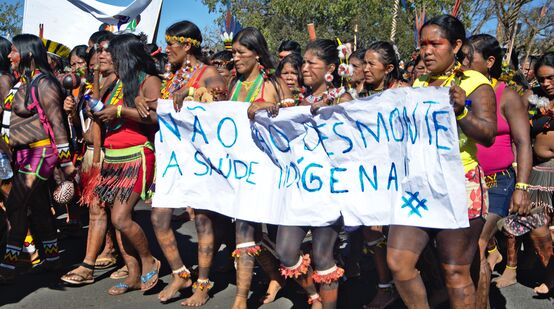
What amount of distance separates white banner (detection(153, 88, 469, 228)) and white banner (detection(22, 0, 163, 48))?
22.0ft

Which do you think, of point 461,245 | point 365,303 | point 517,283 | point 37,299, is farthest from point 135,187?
point 517,283

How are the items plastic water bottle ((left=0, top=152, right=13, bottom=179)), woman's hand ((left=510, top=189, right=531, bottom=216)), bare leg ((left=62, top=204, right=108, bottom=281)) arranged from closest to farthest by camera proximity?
woman's hand ((left=510, top=189, right=531, bottom=216))
plastic water bottle ((left=0, top=152, right=13, bottom=179))
bare leg ((left=62, top=204, right=108, bottom=281))

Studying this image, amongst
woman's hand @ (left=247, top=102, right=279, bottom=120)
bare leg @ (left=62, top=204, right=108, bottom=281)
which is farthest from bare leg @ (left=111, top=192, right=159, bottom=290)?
A: woman's hand @ (left=247, top=102, right=279, bottom=120)

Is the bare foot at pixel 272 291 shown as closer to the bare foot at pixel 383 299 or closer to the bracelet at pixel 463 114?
the bare foot at pixel 383 299

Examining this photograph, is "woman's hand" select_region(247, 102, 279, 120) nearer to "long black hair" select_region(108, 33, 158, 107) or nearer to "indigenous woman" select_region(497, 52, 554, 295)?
"long black hair" select_region(108, 33, 158, 107)

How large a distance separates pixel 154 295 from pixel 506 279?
3060 mm

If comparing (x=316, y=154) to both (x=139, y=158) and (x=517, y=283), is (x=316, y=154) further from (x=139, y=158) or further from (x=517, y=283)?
(x=517, y=283)

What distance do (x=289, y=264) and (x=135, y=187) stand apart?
151 cm

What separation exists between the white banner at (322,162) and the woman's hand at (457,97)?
0.07 m

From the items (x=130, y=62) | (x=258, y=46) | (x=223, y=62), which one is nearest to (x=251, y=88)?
(x=258, y=46)

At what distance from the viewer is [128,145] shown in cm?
496

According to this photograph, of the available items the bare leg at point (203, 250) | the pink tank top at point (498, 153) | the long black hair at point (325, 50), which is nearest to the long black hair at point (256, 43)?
the long black hair at point (325, 50)

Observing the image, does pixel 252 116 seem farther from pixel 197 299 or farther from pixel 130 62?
pixel 197 299

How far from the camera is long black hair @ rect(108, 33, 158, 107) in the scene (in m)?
4.95
